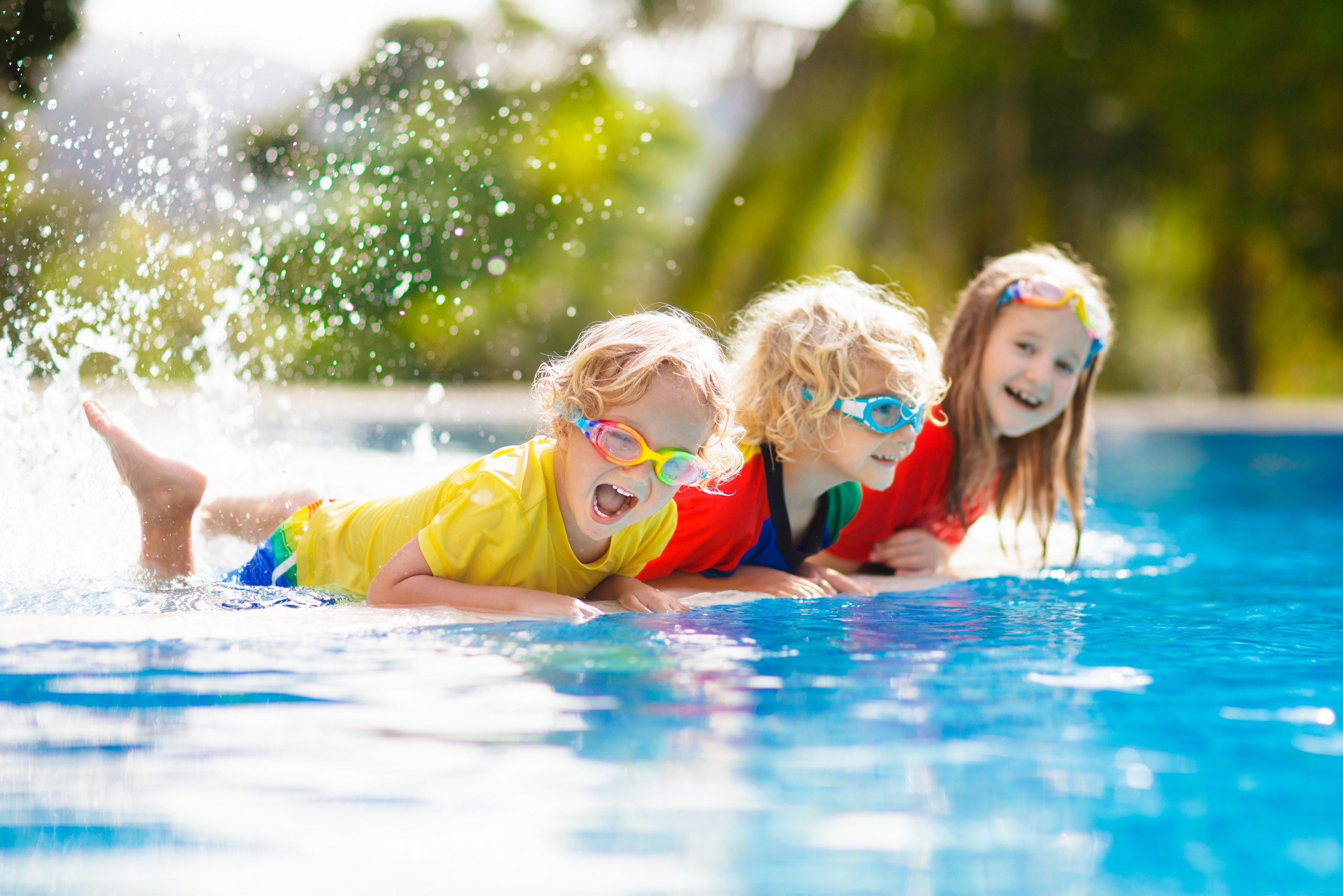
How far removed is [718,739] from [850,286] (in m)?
2.39

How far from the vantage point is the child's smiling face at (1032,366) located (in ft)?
14.7

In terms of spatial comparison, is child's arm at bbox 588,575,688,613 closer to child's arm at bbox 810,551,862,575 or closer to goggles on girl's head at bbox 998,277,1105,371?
child's arm at bbox 810,551,862,575

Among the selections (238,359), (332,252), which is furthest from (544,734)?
(238,359)

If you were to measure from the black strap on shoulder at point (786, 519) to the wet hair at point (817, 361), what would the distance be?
4 cm

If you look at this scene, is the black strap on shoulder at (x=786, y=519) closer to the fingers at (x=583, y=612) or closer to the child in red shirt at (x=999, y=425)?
the child in red shirt at (x=999, y=425)

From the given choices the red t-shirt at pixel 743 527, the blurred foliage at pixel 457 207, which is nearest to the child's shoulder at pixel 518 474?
the red t-shirt at pixel 743 527

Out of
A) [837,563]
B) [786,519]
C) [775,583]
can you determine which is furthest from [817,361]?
[837,563]

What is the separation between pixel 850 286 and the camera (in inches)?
170

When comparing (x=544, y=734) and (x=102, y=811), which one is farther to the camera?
(x=544, y=734)

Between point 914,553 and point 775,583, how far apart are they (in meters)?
0.79

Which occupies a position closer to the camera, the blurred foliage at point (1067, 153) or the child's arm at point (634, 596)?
the child's arm at point (634, 596)

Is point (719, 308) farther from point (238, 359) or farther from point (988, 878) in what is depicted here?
point (988, 878)

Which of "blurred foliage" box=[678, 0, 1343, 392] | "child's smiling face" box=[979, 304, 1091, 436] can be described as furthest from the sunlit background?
"child's smiling face" box=[979, 304, 1091, 436]

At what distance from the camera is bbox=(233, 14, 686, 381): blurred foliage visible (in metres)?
7.28
